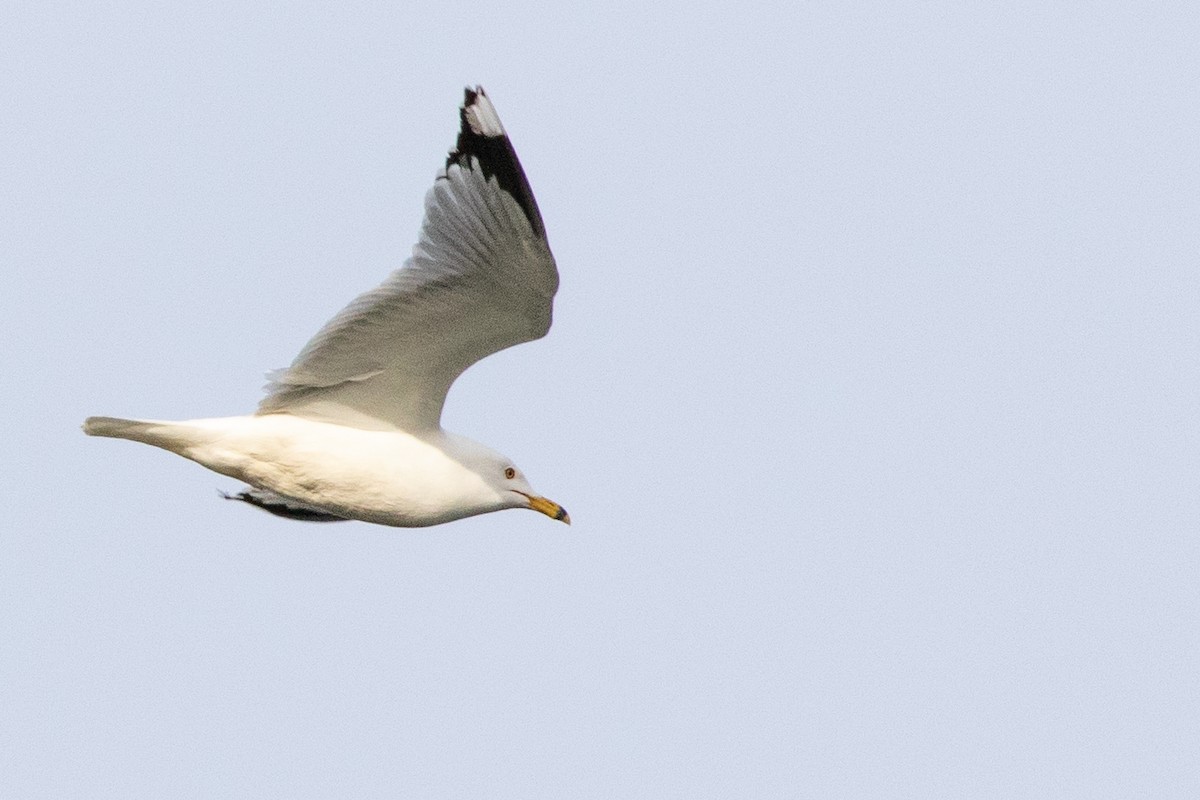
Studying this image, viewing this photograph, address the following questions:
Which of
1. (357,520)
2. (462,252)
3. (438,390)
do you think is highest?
(462,252)

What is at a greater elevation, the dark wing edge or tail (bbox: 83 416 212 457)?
tail (bbox: 83 416 212 457)

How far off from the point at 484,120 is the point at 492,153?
155mm

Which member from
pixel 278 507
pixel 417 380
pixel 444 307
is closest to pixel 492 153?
pixel 444 307

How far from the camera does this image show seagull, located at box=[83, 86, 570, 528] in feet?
30.5

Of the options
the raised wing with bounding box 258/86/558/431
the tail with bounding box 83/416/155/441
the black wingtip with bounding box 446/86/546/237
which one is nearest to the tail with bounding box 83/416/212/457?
the tail with bounding box 83/416/155/441

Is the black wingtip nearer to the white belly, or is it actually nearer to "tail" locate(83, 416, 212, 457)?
the white belly

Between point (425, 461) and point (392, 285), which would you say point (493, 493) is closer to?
point (425, 461)

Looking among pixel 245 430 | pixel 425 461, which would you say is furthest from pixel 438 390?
pixel 245 430

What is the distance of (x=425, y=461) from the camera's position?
1032cm

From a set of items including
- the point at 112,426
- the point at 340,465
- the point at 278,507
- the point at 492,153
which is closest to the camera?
the point at 492,153

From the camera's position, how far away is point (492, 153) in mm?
9227

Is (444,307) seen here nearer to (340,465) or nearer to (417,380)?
(417,380)

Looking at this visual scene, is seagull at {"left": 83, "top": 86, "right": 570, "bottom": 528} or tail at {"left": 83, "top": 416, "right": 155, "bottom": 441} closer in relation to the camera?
seagull at {"left": 83, "top": 86, "right": 570, "bottom": 528}

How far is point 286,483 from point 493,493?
1097 mm
